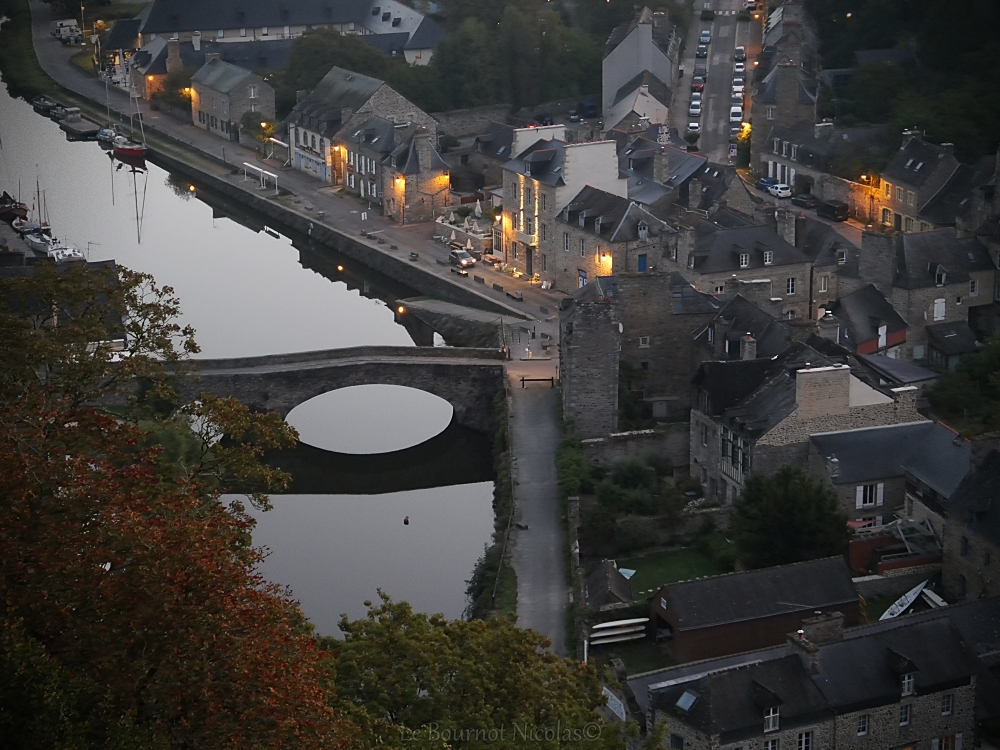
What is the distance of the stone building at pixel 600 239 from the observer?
152 feet

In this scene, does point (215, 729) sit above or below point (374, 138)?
above

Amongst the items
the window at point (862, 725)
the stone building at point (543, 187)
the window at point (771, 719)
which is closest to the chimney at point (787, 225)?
the stone building at point (543, 187)

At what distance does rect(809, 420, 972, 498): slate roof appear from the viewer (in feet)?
107

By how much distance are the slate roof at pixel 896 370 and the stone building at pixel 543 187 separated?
11.9 m

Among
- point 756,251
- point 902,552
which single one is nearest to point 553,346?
point 756,251

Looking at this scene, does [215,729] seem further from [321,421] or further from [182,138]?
[182,138]

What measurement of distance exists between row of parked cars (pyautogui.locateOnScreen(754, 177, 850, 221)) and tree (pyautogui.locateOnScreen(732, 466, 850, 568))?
26078mm

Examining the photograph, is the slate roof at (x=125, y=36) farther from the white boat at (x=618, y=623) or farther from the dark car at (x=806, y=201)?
the white boat at (x=618, y=623)

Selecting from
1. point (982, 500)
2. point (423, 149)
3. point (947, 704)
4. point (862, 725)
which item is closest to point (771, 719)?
point (862, 725)

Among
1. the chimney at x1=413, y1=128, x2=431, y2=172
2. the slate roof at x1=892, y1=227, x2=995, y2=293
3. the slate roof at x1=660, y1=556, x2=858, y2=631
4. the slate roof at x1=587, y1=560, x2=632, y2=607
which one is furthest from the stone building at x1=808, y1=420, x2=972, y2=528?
the chimney at x1=413, y1=128, x2=431, y2=172

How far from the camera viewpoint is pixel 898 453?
3356 cm

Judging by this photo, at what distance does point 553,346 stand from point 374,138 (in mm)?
20014

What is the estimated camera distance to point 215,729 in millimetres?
15508

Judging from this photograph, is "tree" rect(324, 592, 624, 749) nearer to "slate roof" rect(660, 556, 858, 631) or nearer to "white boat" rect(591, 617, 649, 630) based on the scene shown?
"slate roof" rect(660, 556, 858, 631)
